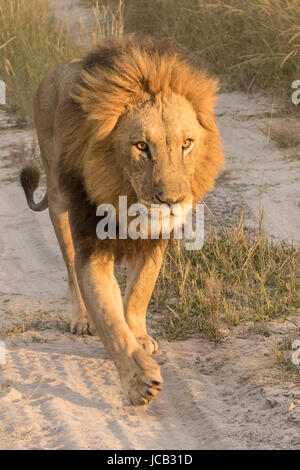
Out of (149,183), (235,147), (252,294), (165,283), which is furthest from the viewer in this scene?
(235,147)

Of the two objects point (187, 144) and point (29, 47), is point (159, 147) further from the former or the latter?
point (29, 47)

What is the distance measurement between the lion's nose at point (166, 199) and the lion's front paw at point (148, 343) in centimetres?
100

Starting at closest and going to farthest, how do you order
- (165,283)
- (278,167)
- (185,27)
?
1. (165,283)
2. (278,167)
3. (185,27)

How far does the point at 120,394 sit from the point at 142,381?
0.43 m

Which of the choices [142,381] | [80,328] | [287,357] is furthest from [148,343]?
[142,381]

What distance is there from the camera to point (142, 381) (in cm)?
299

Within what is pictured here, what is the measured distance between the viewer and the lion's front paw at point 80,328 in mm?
4164

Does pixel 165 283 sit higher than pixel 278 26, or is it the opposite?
pixel 278 26

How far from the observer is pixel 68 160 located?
352 cm

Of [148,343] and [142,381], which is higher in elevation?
[142,381]

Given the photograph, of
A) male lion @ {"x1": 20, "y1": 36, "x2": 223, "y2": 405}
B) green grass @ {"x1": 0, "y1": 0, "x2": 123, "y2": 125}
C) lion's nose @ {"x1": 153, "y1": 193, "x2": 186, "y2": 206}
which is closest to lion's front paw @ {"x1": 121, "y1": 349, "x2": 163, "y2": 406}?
male lion @ {"x1": 20, "y1": 36, "x2": 223, "y2": 405}
